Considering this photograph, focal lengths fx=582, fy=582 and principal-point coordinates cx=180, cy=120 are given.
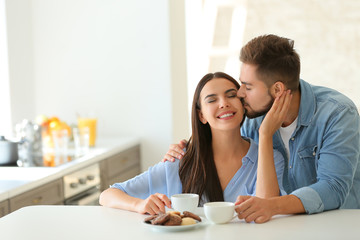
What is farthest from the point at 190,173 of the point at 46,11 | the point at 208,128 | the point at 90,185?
the point at 46,11

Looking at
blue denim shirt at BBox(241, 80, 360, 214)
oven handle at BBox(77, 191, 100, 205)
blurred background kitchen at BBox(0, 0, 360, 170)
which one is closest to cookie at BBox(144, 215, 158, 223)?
blue denim shirt at BBox(241, 80, 360, 214)

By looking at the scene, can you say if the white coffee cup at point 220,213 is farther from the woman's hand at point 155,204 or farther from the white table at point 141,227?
the woman's hand at point 155,204

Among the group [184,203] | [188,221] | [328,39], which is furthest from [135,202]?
[328,39]

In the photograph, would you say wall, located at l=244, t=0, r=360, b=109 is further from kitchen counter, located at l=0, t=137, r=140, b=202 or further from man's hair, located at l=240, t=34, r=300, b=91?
man's hair, located at l=240, t=34, r=300, b=91

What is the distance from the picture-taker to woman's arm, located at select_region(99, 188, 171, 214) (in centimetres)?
197

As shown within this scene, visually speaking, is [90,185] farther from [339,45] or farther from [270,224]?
[339,45]

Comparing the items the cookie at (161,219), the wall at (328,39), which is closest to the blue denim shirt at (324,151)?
the cookie at (161,219)

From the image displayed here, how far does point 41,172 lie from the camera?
3.11 metres

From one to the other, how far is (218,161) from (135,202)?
0.56m

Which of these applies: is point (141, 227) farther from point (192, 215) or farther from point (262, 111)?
point (262, 111)

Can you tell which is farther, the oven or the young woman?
the oven

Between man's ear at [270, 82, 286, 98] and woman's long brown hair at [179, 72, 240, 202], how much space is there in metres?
0.19

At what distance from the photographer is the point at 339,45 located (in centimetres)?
734

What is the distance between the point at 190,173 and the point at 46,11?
104 inches
